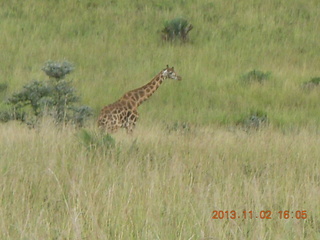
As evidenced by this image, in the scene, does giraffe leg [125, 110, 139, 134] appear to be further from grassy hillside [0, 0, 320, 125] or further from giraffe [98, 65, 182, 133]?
grassy hillside [0, 0, 320, 125]

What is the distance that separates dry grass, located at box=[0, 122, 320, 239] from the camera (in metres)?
4.47

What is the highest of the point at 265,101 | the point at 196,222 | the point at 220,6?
the point at 220,6

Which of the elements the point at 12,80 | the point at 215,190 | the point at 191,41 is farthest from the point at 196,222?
the point at 191,41

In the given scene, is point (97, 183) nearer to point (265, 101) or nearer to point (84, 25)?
point (265, 101)

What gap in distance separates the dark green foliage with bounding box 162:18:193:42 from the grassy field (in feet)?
1.47

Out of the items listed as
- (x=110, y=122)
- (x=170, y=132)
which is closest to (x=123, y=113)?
(x=110, y=122)

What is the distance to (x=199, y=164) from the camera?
666cm

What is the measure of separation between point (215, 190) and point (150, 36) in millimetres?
19990

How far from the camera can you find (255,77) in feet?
67.6

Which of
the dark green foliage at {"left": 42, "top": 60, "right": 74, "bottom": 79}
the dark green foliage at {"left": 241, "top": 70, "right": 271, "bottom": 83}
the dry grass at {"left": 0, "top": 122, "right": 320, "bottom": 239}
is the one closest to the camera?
the dry grass at {"left": 0, "top": 122, "right": 320, "bottom": 239}

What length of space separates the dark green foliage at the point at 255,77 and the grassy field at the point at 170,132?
1.01 ft

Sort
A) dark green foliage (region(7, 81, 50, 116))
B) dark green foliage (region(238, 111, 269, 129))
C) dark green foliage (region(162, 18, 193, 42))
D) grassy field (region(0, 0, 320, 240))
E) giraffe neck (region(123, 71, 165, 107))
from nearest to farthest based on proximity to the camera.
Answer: grassy field (region(0, 0, 320, 240)), dark green foliage (region(7, 81, 50, 116)), giraffe neck (region(123, 71, 165, 107)), dark green foliage (region(238, 111, 269, 129)), dark green foliage (region(162, 18, 193, 42))

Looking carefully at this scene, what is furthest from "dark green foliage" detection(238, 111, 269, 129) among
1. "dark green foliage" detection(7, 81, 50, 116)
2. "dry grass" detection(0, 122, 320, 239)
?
"dry grass" detection(0, 122, 320, 239)

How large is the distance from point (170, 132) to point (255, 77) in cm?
974
